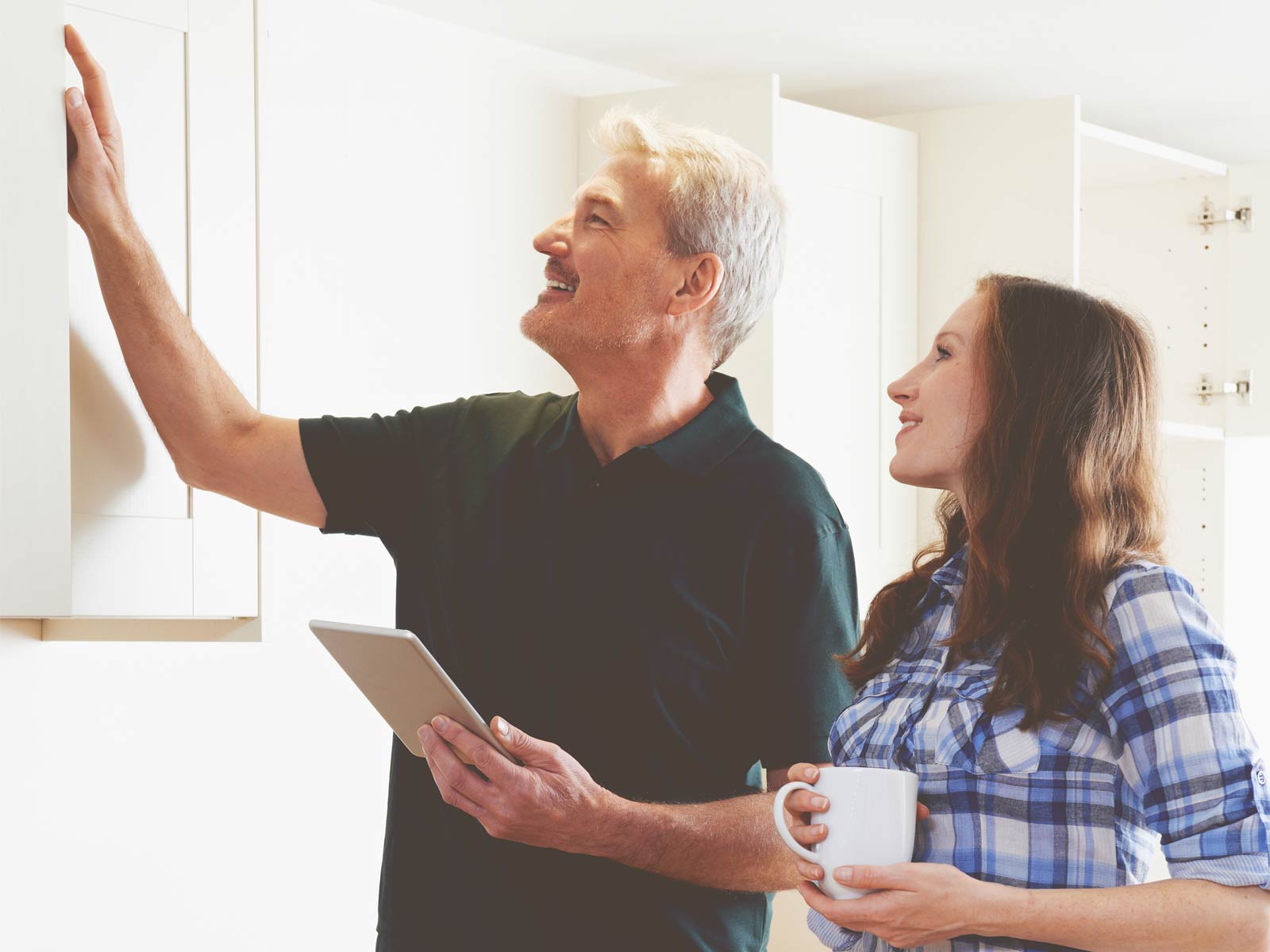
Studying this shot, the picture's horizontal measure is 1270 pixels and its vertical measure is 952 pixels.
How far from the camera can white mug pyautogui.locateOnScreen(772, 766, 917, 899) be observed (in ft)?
3.11

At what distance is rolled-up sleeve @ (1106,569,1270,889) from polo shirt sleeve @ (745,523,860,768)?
1.29ft

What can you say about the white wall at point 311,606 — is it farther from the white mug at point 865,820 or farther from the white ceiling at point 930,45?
the white mug at point 865,820

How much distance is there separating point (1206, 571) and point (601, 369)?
2.00m

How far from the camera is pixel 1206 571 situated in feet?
9.84

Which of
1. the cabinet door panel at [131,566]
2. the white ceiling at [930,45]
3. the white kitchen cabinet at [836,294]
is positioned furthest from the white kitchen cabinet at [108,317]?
the white kitchen cabinet at [836,294]

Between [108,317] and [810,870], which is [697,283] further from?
[810,870]

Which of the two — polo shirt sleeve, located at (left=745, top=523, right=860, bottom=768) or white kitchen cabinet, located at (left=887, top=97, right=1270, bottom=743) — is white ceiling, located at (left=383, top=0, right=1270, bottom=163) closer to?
white kitchen cabinet, located at (left=887, top=97, right=1270, bottom=743)

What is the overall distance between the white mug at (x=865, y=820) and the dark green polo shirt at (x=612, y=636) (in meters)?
0.34

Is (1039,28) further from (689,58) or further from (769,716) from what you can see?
(769,716)

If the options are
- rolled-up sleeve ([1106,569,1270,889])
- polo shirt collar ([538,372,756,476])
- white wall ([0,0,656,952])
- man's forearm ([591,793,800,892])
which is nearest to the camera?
rolled-up sleeve ([1106,569,1270,889])

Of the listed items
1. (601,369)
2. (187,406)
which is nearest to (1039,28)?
(601,369)

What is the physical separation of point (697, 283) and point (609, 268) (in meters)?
0.09

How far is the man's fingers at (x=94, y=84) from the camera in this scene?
3.64 ft

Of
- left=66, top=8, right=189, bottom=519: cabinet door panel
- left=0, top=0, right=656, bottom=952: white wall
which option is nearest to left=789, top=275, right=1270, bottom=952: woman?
left=66, top=8, right=189, bottom=519: cabinet door panel
